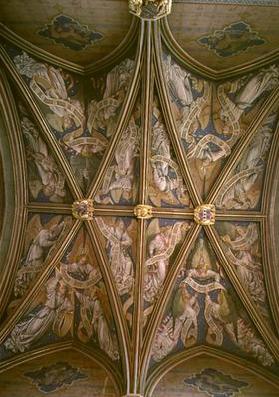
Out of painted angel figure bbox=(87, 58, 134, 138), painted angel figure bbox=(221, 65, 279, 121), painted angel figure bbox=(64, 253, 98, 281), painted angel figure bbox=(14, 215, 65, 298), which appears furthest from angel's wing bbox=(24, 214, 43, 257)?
painted angel figure bbox=(221, 65, 279, 121)

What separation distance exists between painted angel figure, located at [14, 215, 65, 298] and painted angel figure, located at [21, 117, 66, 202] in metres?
0.67

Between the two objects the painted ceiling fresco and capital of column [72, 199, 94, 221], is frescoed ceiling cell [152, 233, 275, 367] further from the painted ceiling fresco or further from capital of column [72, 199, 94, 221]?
capital of column [72, 199, 94, 221]

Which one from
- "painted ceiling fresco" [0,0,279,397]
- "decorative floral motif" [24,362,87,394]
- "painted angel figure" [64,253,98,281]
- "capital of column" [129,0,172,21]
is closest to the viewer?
"capital of column" [129,0,172,21]

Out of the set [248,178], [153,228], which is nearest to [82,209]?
[153,228]

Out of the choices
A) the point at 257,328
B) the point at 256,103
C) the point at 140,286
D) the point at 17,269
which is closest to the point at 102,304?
the point at 140,286

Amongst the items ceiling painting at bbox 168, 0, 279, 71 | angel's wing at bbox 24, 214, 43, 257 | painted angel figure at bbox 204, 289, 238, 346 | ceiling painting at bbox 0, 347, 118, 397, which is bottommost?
ceiling painting at bbox 0, 347, 118, 397

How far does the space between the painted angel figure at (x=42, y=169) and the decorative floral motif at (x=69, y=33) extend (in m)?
2.18

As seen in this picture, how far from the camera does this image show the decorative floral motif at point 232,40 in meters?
13.6

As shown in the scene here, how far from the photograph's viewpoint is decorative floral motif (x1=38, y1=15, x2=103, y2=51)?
44.8 feet

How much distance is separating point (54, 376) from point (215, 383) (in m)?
3.84

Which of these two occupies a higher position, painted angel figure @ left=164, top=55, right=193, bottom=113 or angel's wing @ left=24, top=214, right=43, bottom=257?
painted angel figure @ left=164, top=55, right=193, bottom=113

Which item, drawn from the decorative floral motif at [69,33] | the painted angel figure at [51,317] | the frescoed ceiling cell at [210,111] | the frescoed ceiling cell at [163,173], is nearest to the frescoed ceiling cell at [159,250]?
the frescoed ceiling cell at [163,173]

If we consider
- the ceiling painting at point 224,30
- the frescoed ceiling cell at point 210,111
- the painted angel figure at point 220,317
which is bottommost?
the painted angel figure at point 220,317

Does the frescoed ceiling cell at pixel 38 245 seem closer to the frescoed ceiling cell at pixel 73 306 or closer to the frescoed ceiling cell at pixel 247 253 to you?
the frescoed ceiling cell at pixel 73 306
